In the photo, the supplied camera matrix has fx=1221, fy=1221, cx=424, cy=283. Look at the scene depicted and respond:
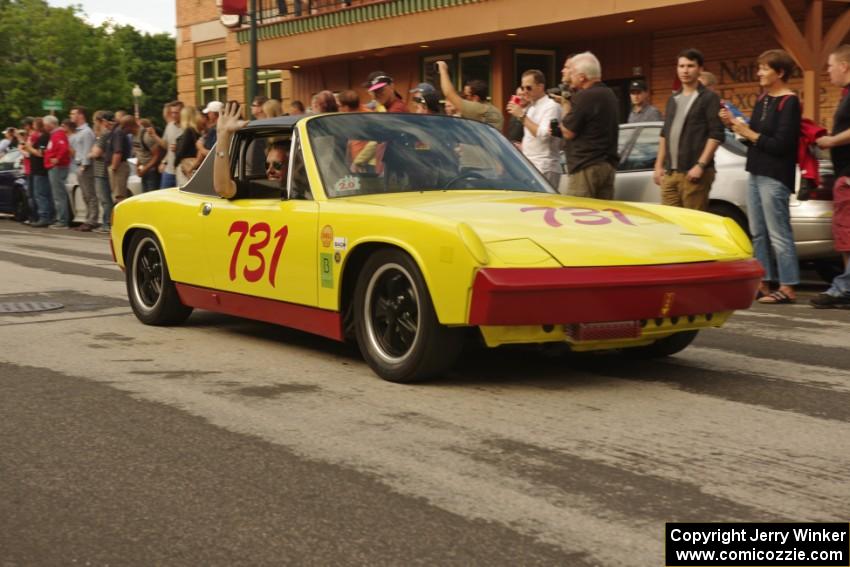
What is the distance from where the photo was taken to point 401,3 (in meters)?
23.6

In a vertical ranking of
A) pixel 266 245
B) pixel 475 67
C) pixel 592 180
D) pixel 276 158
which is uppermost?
pixel 475 67

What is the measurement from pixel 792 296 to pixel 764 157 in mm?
1112

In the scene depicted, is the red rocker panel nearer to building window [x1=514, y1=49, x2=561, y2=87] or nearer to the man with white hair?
the man with white hair

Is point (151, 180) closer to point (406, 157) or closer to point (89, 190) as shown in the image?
point (89, 190)

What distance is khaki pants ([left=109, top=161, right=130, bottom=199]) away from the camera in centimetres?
1925

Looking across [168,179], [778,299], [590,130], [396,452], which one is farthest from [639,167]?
[168,179]

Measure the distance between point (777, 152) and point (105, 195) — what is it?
12888 mm

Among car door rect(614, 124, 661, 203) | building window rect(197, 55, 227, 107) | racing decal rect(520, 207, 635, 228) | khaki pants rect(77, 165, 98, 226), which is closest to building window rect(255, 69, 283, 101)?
Answer: building window rect(197, 55, 227, 107)

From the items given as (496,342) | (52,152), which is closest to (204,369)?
(496,342)

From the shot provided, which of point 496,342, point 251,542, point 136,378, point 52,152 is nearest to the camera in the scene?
point 251,542

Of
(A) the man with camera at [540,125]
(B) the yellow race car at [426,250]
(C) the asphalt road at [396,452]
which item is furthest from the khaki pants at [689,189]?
(B) the yellow race car at [426,250]

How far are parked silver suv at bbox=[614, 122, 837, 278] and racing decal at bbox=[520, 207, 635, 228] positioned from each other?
4.52 m

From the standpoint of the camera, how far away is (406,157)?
679cm

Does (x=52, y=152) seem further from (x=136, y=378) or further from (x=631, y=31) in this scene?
(x=136, y=378)
